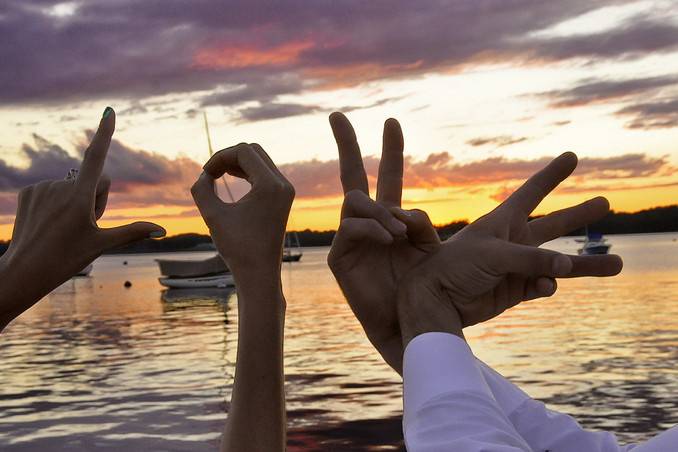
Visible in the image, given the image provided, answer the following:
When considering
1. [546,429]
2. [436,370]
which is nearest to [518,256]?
[436,370]

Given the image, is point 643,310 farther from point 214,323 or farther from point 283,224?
point 283,224

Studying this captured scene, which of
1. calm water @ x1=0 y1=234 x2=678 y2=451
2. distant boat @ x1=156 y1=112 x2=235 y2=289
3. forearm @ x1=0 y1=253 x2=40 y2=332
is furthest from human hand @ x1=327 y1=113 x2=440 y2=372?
distant boat @ x1=156 y1=112 x2=235 y2=289

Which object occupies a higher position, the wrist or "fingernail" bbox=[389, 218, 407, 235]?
"fingernail" bbox=[389, 218, 407, 235]

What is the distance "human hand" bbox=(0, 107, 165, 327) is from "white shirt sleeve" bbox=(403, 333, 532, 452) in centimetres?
59

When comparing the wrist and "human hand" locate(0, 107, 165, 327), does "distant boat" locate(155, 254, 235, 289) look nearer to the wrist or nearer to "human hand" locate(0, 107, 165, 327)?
the wrist

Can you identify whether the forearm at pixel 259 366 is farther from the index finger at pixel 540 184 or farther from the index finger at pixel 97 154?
the index finger at pixel 540 184

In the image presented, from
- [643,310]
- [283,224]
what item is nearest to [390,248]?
[283,224]

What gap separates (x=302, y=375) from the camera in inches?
918

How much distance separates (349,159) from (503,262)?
479 millimetres

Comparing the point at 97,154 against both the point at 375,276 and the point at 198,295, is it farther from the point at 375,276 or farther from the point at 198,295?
the point at 198,295

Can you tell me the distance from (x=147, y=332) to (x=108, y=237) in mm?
35982

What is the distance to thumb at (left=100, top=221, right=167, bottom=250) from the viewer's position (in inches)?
65.4

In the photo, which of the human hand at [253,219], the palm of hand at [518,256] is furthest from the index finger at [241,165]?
the palm of hand at [518,256]

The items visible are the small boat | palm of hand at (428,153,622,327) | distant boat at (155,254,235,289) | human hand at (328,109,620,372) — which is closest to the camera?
palm of hand at (428,153,622,327)
